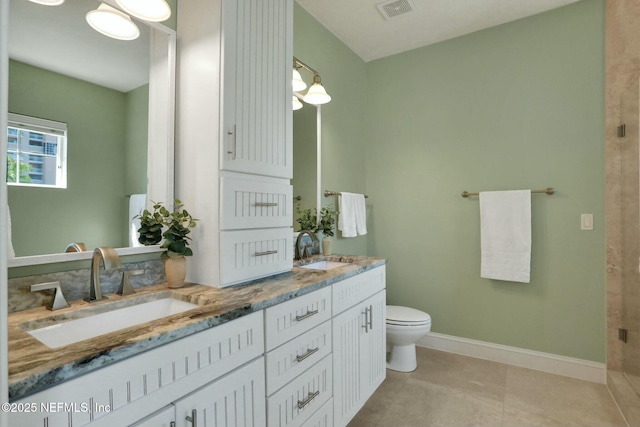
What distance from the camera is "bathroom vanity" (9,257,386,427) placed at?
2.15 feet

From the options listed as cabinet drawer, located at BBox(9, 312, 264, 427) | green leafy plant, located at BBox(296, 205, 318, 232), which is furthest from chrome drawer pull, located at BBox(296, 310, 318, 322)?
green leafy plant, located at BBox(296, 205, 318, 232)

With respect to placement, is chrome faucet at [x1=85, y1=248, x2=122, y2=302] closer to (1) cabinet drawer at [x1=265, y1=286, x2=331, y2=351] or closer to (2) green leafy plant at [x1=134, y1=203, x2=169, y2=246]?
(2) green leafy plant at [x1=134, y1=203, x2=169, y2=246]

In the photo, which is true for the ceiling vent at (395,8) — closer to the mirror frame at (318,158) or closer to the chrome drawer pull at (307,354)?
the mirror frame at (318,158)

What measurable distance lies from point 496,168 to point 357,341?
1826mm

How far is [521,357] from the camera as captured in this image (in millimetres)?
2436

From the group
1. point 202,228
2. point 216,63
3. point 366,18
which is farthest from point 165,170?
point 366,18

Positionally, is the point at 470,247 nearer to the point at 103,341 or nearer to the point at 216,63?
the point at 216,63

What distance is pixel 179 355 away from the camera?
33.4 inches

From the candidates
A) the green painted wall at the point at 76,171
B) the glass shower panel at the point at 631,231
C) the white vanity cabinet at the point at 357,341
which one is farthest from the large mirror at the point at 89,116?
the glass shower panel at the point at 631,231

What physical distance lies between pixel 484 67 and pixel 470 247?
4.92ft

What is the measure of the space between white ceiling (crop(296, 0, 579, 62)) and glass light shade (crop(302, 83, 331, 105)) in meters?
0.70

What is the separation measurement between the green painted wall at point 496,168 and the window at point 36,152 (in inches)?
96.1

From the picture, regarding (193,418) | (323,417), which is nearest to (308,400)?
(323,417)

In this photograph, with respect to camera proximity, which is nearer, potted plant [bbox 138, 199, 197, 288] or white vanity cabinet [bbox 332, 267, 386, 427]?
potted plant [bbox 138, 199, 197, 288]
